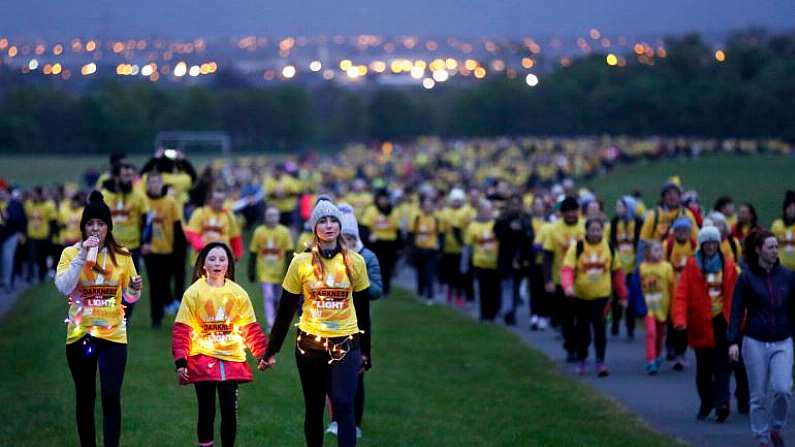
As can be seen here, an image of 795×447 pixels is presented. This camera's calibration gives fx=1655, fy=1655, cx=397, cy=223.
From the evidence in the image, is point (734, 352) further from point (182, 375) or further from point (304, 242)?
point (182, 375)

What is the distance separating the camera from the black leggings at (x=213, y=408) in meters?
10.6

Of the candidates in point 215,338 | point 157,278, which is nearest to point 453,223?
point 157,278

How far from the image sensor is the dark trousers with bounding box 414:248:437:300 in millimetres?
28172

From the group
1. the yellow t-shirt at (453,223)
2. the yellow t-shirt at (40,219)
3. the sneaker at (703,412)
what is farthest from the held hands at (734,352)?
the yellow t-shirt at (40,219)

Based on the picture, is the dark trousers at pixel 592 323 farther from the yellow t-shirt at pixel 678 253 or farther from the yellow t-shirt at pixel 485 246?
the yellow t-shirt at pixel 485 246

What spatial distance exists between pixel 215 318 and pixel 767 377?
4358mm

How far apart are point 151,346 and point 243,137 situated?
113 meters

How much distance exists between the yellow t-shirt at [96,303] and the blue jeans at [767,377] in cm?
471

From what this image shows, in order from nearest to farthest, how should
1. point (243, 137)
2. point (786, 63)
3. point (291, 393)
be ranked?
point (291, 393)
point (786, 63)
point (243, 137)

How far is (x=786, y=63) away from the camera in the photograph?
77.9m

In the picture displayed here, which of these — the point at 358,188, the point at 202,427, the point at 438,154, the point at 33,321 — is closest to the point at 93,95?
the point at 438,154

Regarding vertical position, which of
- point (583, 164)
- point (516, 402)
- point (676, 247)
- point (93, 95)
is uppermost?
point (93, 95)

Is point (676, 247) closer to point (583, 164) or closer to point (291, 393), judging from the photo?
point (291, 393)

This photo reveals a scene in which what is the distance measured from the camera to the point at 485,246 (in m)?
24.3
